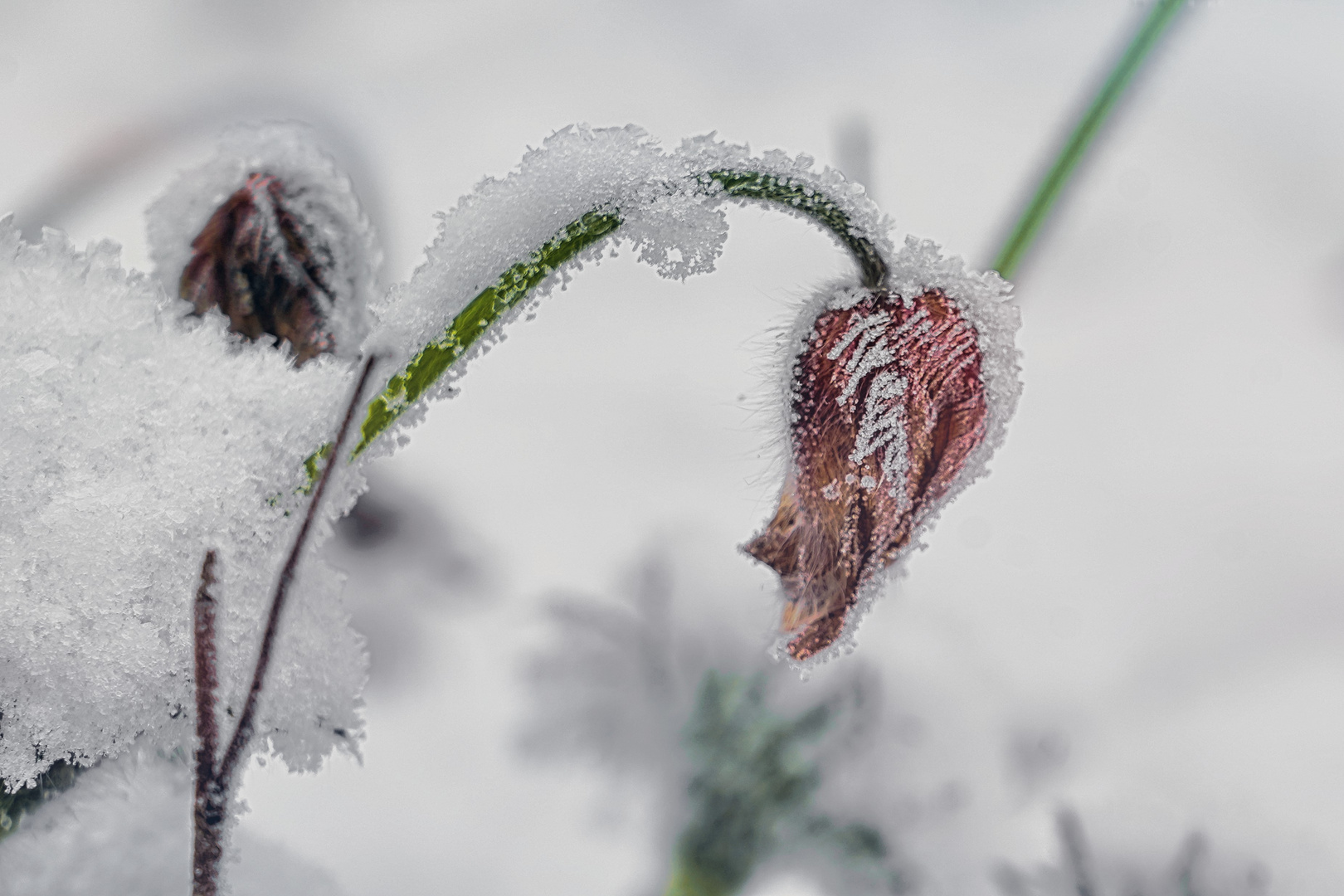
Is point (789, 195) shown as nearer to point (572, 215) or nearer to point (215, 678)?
point (572, 215)

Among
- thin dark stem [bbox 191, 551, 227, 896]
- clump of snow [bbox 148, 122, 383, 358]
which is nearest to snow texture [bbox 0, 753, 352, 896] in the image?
thin dark stem [bbox 191, 551, 227, 896]

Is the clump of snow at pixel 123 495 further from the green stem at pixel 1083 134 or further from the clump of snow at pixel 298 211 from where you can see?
the green stem at pixel 1083 134

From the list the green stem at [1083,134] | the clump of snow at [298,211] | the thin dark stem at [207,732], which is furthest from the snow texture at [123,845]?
the green stem at [1083,134]

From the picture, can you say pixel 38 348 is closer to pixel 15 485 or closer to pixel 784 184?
pixel 15 485

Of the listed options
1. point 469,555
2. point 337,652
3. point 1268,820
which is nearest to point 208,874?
point 337,652

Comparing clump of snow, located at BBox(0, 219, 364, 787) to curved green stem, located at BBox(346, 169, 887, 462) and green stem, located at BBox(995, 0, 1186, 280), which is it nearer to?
curved green stem, located at BBox(346, 169, 887, 462)

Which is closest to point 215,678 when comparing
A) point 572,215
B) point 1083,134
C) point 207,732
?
point 207,732
